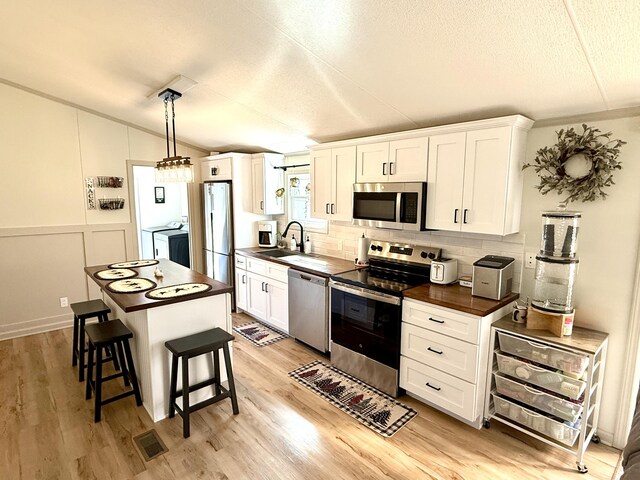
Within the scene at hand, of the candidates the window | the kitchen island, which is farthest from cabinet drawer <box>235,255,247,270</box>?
the kitchen island

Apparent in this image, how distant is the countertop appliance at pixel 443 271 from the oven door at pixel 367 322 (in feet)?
1.56

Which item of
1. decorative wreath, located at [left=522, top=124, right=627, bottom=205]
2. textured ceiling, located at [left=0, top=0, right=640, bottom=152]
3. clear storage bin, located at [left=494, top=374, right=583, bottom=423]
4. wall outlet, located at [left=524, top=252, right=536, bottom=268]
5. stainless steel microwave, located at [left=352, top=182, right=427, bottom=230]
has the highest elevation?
textured ceiling, located at [left=0, top=0, right=640, bottom=152]

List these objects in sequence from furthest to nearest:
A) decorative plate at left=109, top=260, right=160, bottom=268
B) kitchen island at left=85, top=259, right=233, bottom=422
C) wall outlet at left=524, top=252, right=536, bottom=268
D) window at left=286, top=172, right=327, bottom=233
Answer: window at left=286, top=172, right=327, bottom=233, decorative plate at left=109, top=260, right=160, bottom=268, wall outlet at left=524, top=252, right=536, bottom=268, kitchen island at left=85, top=259, right=233, bottom=422

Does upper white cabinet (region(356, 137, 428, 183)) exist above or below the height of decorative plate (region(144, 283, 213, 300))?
above

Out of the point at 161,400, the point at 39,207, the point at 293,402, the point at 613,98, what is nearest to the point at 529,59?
the point at 613,98

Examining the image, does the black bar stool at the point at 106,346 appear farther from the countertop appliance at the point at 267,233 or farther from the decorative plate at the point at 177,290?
the countertop appliance at the point at 267,233

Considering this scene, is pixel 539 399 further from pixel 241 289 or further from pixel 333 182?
pixel 241 289

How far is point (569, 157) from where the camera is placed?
232 cm

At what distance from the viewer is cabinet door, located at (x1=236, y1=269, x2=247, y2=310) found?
15.0 ft

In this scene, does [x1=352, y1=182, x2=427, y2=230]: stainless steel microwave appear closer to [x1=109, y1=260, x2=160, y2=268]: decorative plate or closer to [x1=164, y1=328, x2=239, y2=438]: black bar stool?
[x1=164, y1=328, x2=239, y2=438]: black bar stool

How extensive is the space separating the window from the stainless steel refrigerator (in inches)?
32.2

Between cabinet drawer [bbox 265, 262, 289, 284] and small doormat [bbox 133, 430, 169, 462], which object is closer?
small doormat [bbox 133, 430, 169, 462]

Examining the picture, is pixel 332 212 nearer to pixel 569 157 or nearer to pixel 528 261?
pixel 528 261

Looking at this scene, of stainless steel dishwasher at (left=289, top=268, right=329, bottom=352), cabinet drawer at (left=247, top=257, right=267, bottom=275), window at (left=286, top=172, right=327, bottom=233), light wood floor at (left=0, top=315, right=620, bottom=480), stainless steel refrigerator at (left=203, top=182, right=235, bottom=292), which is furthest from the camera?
stainless steel refrigerator at (left=203, top=182, right=235, bottom=292)
